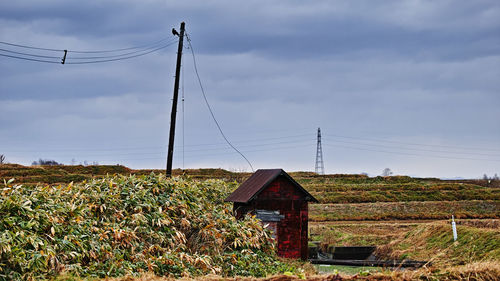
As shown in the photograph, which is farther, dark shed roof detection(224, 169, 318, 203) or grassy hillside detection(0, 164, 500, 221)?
grassy hillside detection(0, 164, 500, 221)

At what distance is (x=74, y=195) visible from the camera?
1473 cm

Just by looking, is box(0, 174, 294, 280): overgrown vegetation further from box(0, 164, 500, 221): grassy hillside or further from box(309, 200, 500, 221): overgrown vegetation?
box(309, 200, 500, 221): overgrown vegetation

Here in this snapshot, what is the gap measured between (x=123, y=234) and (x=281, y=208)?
7.44m

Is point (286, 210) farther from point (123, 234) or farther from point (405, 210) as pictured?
point (405, 210)

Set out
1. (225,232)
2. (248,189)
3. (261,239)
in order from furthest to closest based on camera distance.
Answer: (248,189) → (261,239) → (225,232)

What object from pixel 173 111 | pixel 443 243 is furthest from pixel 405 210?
pixel 173 111

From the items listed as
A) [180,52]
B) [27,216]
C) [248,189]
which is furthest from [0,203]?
[180,52]

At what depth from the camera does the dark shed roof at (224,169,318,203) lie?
729 inches

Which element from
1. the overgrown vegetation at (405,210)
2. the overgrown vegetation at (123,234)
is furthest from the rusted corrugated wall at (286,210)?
the overgrown vegetation at (405,210)

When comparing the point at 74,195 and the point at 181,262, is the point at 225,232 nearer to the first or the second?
the point at 181,262

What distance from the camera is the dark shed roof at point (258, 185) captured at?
60.7ft

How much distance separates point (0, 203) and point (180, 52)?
16.4m

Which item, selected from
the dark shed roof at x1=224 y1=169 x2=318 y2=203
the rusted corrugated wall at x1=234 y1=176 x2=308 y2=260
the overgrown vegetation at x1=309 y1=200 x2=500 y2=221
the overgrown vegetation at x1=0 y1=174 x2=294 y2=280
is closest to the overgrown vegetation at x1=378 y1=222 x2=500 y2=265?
the rusted corrugated wall at x1=234 y1=176 x2=308 y2=260

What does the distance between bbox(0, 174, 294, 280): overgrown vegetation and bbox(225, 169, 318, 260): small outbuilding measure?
1.32 meters
